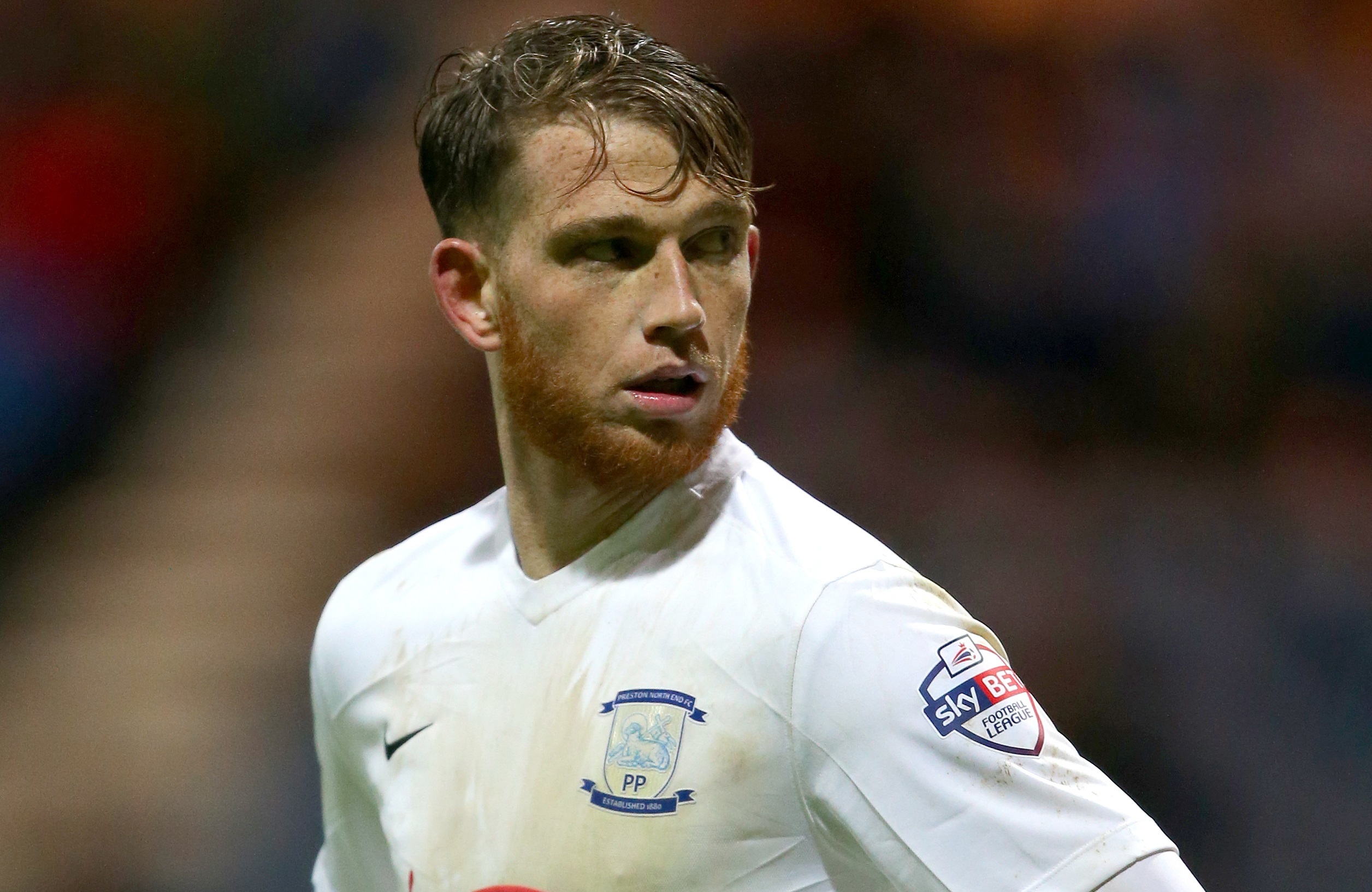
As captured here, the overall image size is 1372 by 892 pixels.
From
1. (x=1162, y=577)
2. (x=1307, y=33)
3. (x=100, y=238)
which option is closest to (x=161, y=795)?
(x=100, y=238)

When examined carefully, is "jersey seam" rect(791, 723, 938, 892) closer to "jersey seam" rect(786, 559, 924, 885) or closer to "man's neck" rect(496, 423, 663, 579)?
"jersey seam" rect(786, 559, 924, 885)

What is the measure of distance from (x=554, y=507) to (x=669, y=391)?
25cm

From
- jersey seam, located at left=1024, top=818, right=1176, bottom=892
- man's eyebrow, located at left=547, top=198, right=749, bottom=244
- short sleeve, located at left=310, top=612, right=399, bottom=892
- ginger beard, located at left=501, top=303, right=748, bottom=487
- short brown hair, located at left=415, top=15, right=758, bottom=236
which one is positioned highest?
short brown hair, located at left=415, top=15, right=758, bottom=236

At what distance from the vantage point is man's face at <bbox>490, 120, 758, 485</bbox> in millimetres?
1556

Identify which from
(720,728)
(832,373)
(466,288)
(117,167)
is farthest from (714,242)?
(117,167)

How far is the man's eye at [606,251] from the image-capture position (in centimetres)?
158

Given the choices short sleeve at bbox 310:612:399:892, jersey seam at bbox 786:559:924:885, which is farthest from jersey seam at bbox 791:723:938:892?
short sleeve at bbox 310:612:399:892

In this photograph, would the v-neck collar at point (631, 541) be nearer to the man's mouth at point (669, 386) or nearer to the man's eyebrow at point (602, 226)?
the man's mouth at point (669, 386)

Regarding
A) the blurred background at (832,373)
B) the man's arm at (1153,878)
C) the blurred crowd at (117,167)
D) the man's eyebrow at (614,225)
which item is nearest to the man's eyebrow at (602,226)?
the man's eyebrow at (614,225)

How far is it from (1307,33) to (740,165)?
7.31 feet

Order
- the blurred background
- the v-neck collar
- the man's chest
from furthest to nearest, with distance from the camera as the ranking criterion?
the blurred background, the v-neck collar, the man's chest

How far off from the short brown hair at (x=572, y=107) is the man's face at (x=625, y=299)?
0.02 metres

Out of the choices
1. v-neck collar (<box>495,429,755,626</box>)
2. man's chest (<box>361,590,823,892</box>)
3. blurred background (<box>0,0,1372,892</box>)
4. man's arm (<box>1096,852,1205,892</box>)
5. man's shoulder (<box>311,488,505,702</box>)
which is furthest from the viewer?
blurred background (<box>0,0,1372,892</box>)

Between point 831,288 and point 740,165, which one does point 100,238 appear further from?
point 740,165
